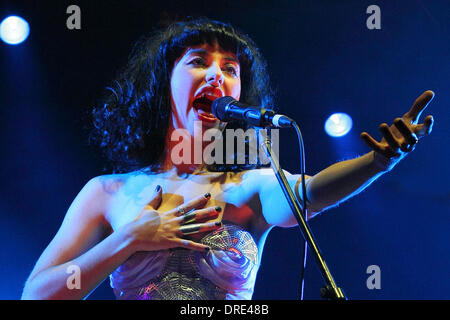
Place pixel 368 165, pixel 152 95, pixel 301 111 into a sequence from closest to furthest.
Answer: pixel 368 165, pixel 152 95, pixel 301 111

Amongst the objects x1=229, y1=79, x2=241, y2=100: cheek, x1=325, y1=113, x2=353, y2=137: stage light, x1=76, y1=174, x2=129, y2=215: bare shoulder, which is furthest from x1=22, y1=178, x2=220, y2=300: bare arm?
x1=325, y1=113, x2=353, y2=137: stage light

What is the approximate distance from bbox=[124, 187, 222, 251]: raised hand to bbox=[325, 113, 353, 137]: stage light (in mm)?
704

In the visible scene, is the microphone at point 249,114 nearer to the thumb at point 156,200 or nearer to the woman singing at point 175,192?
the woman singing at point 175,192

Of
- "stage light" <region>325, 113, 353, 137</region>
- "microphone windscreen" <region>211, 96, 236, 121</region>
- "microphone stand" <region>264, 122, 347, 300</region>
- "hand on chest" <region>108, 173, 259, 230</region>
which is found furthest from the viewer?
"stage light" <region>325, 113, 353, 137</region>

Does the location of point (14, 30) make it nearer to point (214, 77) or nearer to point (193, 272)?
point (214, 77)

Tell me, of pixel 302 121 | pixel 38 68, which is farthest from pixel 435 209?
pixel 38 68

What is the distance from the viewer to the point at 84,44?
206 centimetres

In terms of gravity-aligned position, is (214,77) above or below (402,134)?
above

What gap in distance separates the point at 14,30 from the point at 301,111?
132 centimetres

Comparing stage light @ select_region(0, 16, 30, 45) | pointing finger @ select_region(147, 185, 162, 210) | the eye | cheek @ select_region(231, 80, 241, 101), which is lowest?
pointing finger @ select_region(147, 185, 162, 210)

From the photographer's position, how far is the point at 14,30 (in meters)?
2.06

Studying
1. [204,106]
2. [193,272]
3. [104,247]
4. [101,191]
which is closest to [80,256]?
[104,247]

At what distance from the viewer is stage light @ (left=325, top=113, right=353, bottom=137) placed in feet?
6.64

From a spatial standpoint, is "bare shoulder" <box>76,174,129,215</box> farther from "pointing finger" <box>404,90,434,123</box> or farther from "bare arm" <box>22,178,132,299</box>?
"pointing finger" <box>404,90,434,123</box>
